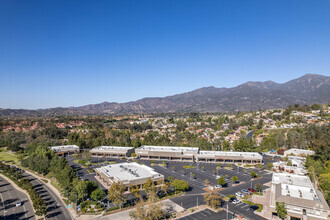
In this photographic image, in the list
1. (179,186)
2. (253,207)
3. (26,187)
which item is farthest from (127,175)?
(253,207)

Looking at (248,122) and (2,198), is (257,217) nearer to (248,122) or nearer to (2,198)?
(2,198)

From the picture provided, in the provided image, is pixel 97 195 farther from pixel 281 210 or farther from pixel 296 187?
pixel 296 187

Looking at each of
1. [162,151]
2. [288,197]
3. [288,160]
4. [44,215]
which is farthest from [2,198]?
[288,160]

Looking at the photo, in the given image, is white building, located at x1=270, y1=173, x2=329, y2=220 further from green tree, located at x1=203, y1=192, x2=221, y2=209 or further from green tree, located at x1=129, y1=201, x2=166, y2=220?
green tree, located at x1=129, y1=201, x2=166, y2=220

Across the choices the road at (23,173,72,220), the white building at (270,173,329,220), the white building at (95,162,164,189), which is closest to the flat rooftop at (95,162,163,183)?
the white building at (95,162,164,189)

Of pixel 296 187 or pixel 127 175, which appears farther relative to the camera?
pixel 127 175

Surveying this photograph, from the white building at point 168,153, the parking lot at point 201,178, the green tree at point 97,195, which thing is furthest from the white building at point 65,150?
the green tree at point 97,195

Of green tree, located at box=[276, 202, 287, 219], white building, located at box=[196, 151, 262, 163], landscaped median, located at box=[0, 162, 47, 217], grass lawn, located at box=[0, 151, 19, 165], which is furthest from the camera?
grass lawn, located at box=[0, 151, 19, 165]
